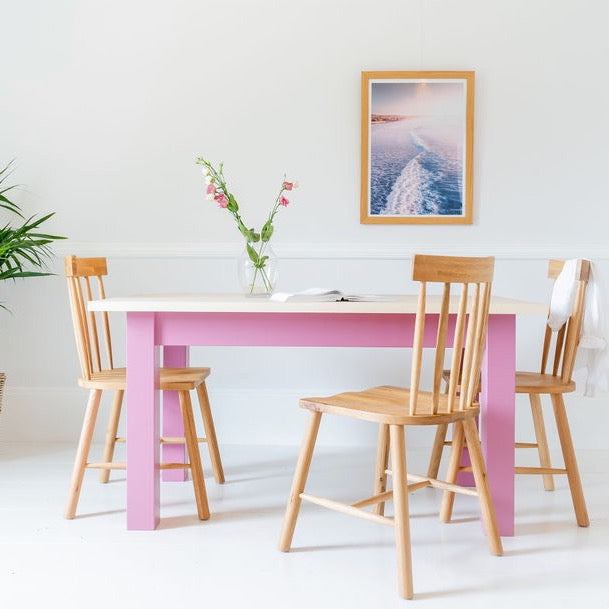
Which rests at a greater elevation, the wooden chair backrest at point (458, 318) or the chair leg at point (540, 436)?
the wooden chair backrest at point (458, 318)

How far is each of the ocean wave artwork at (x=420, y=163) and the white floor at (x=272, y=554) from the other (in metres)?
1.42

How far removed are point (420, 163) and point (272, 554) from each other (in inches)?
85.9

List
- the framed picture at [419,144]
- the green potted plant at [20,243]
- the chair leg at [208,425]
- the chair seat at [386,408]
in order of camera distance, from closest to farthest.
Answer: the chair seat at [386,408], the chair leg at [208,425], the green potted plant at [20,243], the framed picture at [419,144]

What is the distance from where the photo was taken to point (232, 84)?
390cm

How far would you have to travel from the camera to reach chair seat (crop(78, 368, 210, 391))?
262 centimetres

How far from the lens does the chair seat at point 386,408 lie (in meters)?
2.11

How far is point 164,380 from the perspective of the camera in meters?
2.77

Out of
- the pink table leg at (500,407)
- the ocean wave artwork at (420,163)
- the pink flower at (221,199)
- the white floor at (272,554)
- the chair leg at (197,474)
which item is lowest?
the white floor at (272,554)

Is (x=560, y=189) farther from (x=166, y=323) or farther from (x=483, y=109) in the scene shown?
(x=166, y=323)

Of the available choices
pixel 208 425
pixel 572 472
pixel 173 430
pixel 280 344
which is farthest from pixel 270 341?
→ pixel 572 472

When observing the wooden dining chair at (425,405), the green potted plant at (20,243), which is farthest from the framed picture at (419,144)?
the green potted plant at (20,243)

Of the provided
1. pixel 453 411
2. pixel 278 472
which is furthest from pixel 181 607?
pixel 278 472

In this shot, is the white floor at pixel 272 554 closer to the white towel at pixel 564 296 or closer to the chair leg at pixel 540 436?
the chair leg at pixel 540 436

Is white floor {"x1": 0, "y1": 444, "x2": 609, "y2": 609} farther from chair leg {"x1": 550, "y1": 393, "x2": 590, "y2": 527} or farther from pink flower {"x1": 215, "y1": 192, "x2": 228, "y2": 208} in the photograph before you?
pink flower {"x1": 215, "y1": 192, "x2": 228, "y2": 208}
